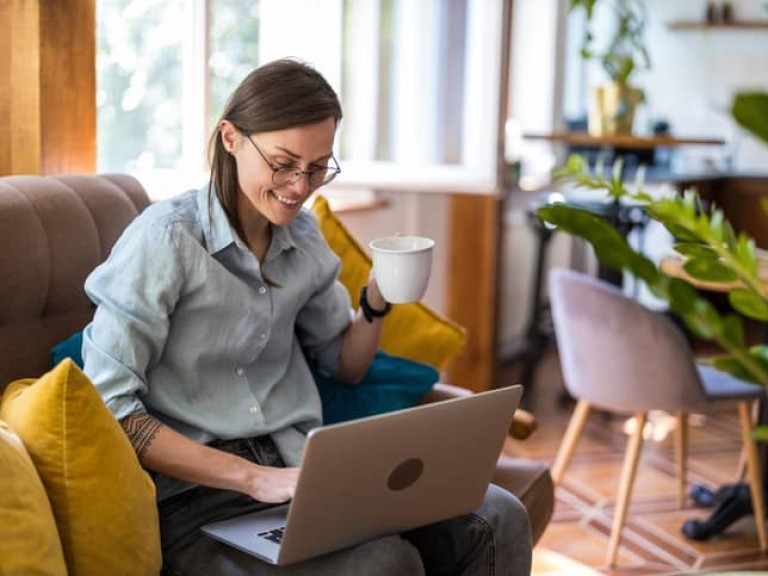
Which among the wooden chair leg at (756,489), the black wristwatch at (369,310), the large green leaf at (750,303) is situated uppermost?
the large green leaf at (750,303)

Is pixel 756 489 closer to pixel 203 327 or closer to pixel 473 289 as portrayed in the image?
pixel 473 289

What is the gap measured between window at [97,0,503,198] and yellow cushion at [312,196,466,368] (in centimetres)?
102

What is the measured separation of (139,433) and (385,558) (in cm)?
39

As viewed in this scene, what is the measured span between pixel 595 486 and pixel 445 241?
93 cm

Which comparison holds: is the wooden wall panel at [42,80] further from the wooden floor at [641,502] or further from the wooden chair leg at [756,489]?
the wooden chair leg at [756,489]

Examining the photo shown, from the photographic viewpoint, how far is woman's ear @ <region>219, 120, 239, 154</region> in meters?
1.84

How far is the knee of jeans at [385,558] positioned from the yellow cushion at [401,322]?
710 mm

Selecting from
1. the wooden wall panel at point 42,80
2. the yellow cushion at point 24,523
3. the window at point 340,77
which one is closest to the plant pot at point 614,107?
the window at point 340,77

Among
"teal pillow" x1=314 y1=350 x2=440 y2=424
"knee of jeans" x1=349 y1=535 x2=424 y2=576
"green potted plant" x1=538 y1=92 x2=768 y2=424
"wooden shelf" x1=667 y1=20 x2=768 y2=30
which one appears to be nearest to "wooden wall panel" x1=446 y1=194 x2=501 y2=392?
"teal pillow" x1=314 y1=350 x2=440 y2=424

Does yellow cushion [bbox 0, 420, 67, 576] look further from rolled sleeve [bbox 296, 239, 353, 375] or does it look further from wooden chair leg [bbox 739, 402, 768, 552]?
wooden chair leg [bbox 739, 402, 768, 552]

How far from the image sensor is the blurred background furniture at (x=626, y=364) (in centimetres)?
302

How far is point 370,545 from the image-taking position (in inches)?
65.3

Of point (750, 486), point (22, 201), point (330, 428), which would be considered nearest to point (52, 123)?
point (22, 201)

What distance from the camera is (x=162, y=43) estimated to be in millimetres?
3570
